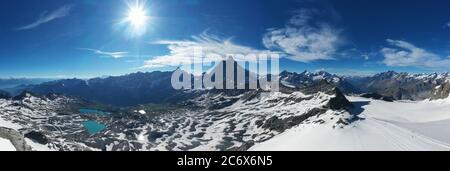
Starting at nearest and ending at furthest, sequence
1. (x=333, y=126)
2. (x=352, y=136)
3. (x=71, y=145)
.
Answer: (x=352, y=136), (x=333, y=126), (x=71, y=145)

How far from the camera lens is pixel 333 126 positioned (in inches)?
3452

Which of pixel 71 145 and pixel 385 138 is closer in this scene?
pixel 385 138

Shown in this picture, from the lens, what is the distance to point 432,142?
56.2m
